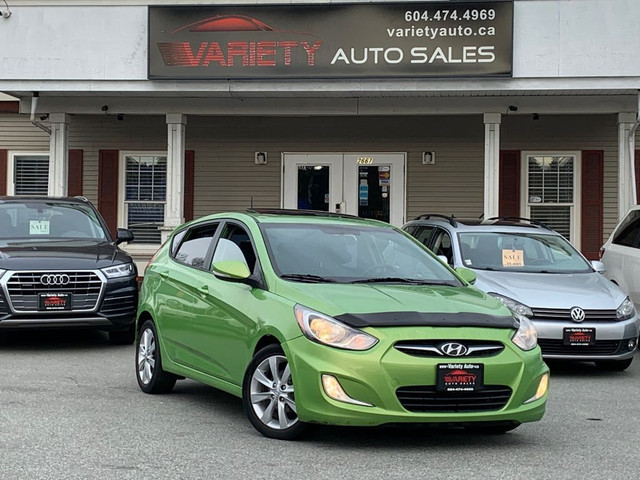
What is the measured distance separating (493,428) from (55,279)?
19.9 feet

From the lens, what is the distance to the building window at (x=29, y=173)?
19.1 m

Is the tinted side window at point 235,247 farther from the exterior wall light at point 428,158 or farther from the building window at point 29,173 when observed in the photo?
the building window at point 29,173

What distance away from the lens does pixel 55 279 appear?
1116cm

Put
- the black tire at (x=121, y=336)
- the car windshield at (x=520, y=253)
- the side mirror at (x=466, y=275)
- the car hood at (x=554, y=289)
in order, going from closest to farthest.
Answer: the side mirror at (x=466, y=275) → the car hood at (x=554, y=289) → the car windshield at (x=520, y=253) → the black tire at (x=121, y=336)

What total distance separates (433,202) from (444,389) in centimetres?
1246

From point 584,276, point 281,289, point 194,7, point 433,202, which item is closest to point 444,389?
point 281,289

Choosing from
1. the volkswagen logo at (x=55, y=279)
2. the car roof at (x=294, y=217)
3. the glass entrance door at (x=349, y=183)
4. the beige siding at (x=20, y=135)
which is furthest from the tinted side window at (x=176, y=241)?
the beige siding at (x=20, y=135)

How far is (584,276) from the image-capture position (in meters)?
11.0

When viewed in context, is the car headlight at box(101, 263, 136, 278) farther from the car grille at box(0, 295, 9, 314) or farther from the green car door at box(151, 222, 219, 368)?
the green car door at box(151, 222, 219, 368)


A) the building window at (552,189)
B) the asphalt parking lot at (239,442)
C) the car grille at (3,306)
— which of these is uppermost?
the building window at (552,189)

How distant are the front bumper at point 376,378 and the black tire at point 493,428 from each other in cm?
13

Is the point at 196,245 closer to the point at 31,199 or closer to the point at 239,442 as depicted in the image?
the point at 239,442

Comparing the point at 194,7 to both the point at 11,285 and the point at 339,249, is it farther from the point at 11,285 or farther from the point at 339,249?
the point at 339,249

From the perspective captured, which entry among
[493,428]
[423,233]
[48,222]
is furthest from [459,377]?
[48,222]
